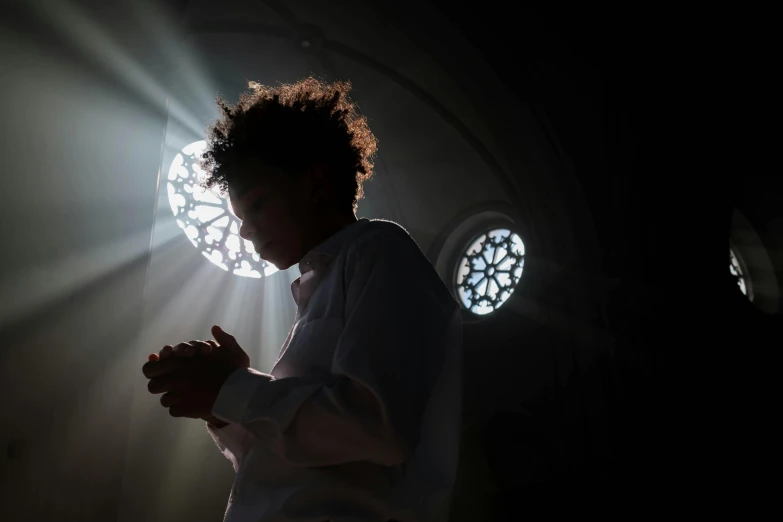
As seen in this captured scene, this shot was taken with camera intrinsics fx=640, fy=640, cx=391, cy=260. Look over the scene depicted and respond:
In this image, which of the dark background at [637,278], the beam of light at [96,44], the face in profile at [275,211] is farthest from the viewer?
the dark background at [637,278]

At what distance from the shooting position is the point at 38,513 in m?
1.50

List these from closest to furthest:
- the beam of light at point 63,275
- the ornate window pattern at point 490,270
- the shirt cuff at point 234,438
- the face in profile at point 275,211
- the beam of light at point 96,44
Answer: the shirt cuff at point 234,438
the face in profile at point 275,211
the beam of light at point 63,275
the beam of light at point 96,44
the ornate window pattern at point 490,270

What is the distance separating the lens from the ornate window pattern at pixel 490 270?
806 centimetres

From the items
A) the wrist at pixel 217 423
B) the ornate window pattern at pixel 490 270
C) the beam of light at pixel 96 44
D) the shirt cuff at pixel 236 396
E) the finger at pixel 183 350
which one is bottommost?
the wrist at pixel 217 423

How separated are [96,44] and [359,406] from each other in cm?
156

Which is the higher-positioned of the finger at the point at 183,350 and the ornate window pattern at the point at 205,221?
the ornate window pattern at the point at 205,221

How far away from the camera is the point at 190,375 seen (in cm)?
101

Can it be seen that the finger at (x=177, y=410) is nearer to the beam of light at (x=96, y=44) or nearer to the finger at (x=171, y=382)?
the finger at (x=171, y=382)

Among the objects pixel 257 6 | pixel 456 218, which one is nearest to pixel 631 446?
pixel 456 218

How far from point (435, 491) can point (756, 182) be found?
20.5ft

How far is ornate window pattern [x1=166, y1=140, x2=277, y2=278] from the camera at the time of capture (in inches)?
332

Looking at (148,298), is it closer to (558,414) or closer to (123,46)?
(558,414)

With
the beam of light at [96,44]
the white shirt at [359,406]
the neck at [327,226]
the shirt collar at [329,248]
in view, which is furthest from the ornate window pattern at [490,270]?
the white shirt at [359,406]

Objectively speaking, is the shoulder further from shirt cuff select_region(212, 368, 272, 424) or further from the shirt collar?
shirt cuff select_region(212, 368, 272, 424)
